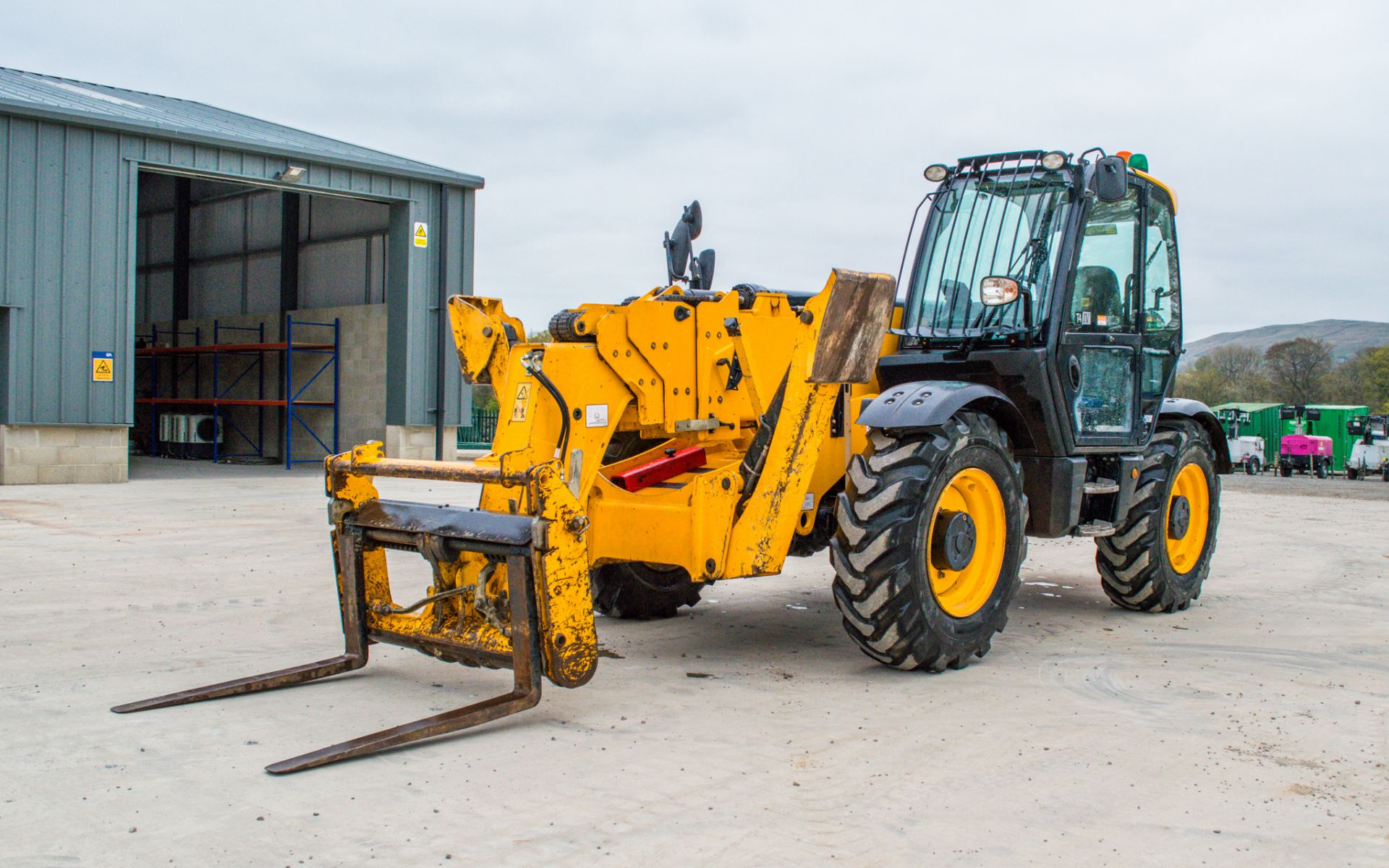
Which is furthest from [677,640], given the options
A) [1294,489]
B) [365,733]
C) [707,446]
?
[1294,489]

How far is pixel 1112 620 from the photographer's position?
7543mm

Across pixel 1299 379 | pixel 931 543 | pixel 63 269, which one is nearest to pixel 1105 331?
pixel 931 543

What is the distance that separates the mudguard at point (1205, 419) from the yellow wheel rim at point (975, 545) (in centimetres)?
244

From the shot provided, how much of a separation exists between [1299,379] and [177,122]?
183 ft

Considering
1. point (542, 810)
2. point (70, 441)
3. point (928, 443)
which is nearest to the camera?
point (542, 810)

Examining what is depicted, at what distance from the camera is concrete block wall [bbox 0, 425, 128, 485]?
16.1 meters

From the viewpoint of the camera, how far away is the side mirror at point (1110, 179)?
21.2 ft

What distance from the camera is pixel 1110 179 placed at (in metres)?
6.48

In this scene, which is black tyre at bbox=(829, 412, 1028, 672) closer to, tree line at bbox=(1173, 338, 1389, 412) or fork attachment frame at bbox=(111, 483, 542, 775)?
fork attachment frame at bbox=(111, 483, 542, 775)

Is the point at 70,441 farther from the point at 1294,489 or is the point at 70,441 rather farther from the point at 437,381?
the point at 1294,489

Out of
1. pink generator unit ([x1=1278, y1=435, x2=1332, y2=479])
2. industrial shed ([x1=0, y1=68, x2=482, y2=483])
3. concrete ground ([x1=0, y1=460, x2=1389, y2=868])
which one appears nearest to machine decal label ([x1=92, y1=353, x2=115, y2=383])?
industrial shed ([x1=0, y1=68, x2=482, y2=483])

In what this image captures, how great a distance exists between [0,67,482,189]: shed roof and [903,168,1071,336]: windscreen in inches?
553

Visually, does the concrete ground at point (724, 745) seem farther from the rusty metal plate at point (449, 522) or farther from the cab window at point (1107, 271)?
the cab window at point (1107, 271)

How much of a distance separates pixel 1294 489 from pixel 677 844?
22.6 m
